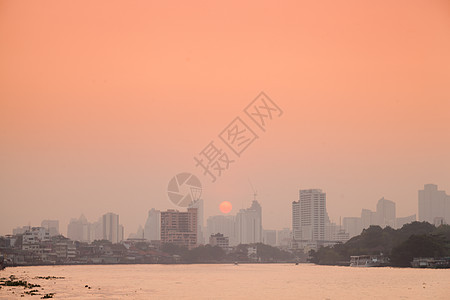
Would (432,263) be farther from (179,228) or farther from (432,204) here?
(432,204)

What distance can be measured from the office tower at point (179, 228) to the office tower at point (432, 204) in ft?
180

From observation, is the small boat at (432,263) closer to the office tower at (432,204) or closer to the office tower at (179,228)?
the office tower at (179,228)

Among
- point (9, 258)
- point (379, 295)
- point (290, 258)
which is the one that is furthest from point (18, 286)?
point (290, 258)

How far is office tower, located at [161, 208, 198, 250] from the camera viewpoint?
16588 centimetres

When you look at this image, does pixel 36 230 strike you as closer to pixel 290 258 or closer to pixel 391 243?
pixel 290 258

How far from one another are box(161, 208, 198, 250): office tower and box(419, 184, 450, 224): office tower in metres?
54.9

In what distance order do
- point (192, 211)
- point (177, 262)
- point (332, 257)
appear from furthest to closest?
point (192, 211)
point (177, 262)
point (332, 257)

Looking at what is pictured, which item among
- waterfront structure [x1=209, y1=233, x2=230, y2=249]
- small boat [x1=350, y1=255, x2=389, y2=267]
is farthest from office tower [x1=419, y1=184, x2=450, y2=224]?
small boat [x1=350, y1=255, x2=389, y2=267]

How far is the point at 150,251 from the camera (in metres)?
150

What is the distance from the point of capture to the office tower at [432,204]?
180 metres

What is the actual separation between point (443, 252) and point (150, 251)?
7542 cm

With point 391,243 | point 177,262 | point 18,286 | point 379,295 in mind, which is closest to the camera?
point 379,295

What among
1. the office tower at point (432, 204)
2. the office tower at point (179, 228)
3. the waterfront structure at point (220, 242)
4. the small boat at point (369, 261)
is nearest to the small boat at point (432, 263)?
the small boat at point (369, 261)

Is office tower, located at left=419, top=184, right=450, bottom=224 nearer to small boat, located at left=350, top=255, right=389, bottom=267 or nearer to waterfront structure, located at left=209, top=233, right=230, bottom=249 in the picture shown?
waterfront structure, located at left=209, top=233, right=230, bottom=249
